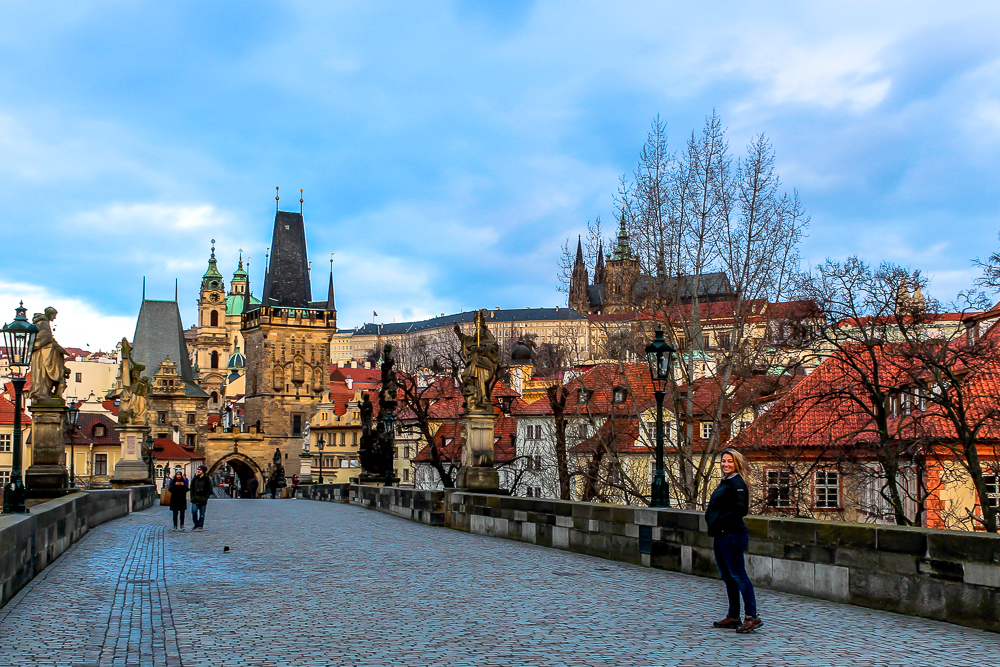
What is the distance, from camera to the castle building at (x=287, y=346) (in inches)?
4441

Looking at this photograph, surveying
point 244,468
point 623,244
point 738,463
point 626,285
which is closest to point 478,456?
point 626,285

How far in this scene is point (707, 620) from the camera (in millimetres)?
8391

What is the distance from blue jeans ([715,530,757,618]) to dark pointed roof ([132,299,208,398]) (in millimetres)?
113939

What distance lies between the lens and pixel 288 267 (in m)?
121

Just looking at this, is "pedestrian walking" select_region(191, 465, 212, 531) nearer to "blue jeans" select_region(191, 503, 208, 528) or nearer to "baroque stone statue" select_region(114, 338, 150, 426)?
"blue jeans" select_region(191, 503, 208, 528)

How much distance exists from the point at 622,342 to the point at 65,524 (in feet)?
59.5

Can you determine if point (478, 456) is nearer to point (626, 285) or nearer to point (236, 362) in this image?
point (626, 285)

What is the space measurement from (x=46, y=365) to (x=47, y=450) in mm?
1595

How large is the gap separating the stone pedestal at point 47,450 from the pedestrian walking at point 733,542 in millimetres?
12545

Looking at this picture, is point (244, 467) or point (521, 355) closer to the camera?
point (521, 355)

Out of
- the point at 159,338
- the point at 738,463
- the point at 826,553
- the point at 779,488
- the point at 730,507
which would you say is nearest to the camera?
the point at 730,507

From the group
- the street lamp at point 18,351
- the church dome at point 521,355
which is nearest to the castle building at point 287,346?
the church dome at point 521,355

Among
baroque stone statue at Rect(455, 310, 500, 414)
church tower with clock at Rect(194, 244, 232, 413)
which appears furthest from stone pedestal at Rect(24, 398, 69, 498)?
church tower with clock at Rect(194, 244, 232, 413)

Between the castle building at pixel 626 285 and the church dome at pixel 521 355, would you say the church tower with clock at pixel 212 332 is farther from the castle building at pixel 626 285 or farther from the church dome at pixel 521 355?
the castle building at pixel 626 285
